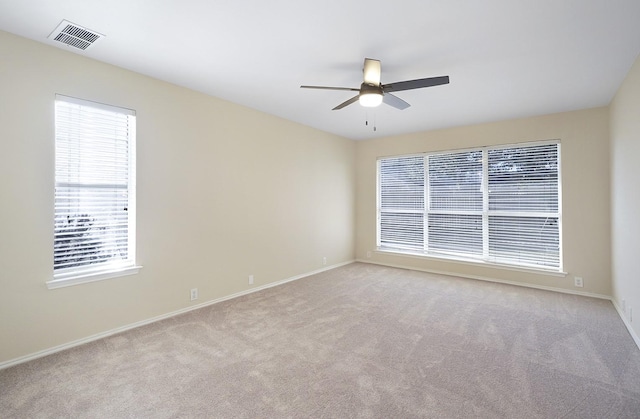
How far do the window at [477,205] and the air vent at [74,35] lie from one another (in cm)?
493

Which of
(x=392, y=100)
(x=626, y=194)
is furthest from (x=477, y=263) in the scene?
(x=392, y=100)

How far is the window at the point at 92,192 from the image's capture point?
2.66 m

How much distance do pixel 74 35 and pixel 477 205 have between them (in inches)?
223

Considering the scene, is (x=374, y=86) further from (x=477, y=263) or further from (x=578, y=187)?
(x=477, y=263)

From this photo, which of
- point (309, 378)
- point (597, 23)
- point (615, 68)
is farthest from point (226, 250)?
point (615, 68)

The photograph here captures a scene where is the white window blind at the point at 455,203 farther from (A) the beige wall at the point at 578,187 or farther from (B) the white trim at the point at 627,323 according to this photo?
(B) the white trim at the point at 627,323

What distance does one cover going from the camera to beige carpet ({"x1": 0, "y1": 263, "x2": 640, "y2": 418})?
1.89m

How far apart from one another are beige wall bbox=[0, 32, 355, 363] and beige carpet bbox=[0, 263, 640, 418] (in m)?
0.35

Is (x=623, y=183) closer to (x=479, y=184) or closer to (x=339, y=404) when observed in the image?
(x=479, y=184)

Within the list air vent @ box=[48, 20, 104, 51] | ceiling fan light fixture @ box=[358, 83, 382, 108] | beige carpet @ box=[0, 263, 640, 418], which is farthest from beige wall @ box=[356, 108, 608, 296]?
air vent @ box=[48, 20, 104, 51]

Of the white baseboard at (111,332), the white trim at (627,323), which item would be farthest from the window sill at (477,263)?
the white baseboard at (111,332)

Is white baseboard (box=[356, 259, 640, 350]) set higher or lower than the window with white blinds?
lower

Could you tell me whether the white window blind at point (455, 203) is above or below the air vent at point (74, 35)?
below

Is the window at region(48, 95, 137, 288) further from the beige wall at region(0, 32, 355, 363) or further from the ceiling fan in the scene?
the ceiling fan
